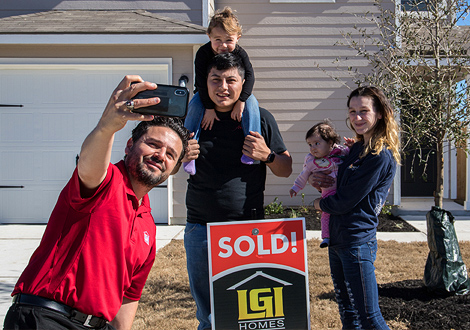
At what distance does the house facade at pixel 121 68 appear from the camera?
23.7ft

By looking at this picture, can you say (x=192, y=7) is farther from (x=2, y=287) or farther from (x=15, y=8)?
(x=2, y=287)

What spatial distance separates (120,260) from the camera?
5.51ft

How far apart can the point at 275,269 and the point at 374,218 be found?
0.66m

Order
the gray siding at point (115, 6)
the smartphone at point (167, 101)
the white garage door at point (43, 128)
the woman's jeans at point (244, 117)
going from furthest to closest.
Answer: the gray siding at point (115, 6)
the white garage door at point (43, 128)
the woman's jeans at point (244, 117)
the smartphone at point (167, 101)

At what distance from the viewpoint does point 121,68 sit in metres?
7.43

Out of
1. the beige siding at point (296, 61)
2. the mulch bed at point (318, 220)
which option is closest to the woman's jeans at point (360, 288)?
the mulch bed at point (318, 220)

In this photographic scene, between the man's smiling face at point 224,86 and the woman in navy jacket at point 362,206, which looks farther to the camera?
the man's smiling face at point 224,86

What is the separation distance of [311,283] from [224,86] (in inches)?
102

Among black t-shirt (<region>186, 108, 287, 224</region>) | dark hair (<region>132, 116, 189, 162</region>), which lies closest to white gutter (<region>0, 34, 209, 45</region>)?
black t-shirt (<region>186, 108, 287, 224</region>)

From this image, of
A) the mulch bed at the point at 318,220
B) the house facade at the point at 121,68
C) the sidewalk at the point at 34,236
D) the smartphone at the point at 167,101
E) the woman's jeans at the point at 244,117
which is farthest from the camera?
the house facade at the point at 121,68

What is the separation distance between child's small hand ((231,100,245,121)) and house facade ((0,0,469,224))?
4672 millimetres

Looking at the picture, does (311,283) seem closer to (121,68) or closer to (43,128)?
(121,68)

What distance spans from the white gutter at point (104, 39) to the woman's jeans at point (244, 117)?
15.0ft

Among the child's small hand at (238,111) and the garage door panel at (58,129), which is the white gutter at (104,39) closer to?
the garage door panel at (58,129)
